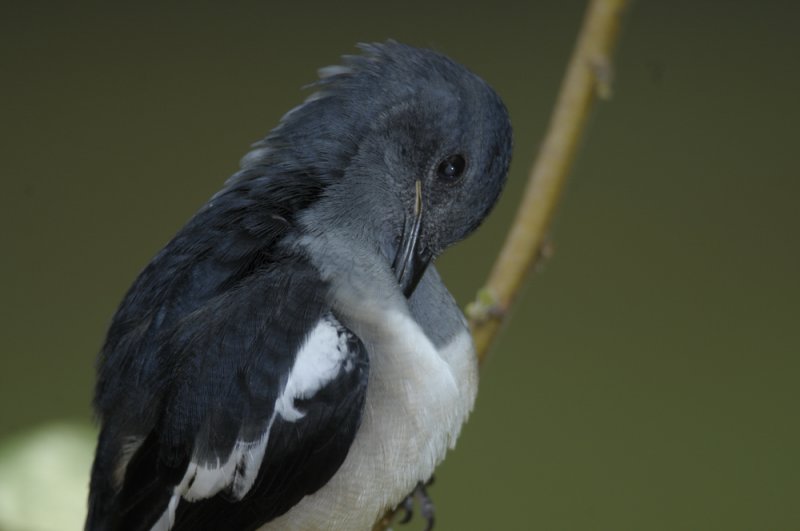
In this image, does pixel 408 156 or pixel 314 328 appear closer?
pixel 314 328

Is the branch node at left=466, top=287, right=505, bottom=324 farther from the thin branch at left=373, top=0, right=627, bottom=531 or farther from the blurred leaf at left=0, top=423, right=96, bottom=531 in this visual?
the blurred leaf at left=0, top=423, right=96, bottom=531

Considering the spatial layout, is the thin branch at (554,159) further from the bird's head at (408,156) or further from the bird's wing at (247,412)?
the bird's wing at (247,412)

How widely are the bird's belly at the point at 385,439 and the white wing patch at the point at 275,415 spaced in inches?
3.0

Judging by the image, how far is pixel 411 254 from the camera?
140 cm

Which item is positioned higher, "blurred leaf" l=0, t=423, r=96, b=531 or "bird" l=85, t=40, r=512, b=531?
"bird" l=85, t=40, r=512, b=531

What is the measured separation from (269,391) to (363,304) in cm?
18

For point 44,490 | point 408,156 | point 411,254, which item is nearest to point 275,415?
point 411,254

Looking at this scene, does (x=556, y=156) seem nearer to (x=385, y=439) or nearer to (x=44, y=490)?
(x=385, y=439)

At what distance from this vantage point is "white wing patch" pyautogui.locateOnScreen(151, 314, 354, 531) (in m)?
1.27

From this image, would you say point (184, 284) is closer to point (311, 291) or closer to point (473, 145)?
point (311, 291)

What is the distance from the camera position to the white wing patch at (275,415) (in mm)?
1269

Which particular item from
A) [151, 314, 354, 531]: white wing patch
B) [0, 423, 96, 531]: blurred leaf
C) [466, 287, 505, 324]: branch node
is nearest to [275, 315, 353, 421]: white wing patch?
[151, 314, 354, 531]: white wing patch

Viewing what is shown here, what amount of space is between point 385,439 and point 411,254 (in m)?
0.27

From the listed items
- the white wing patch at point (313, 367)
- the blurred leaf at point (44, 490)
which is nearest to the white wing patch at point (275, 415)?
the white wing patch at point (313, 367)
